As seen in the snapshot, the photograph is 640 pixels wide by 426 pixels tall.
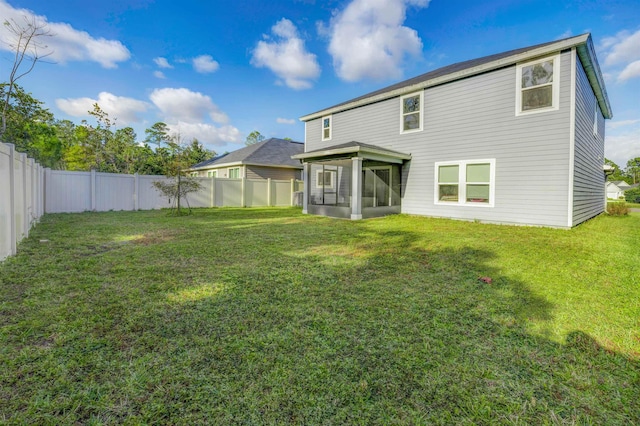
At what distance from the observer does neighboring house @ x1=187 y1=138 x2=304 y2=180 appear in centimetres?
1803

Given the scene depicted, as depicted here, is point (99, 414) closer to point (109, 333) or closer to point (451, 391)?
point (109, 333)

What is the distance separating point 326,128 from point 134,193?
9.41 metres

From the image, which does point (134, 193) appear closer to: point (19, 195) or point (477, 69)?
point (19, 195)

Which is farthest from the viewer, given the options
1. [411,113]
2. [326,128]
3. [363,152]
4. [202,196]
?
[202,196]

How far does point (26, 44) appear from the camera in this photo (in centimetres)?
1031

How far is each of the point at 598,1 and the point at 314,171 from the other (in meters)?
11.7

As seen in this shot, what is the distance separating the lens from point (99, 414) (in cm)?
142

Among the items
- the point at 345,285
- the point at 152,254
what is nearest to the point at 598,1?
the point at 345,285

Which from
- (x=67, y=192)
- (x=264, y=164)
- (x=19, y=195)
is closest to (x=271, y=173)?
(x=264, y=164)

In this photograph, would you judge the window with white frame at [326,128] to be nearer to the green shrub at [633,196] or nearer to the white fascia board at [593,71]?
the white fascia board at [593,71]

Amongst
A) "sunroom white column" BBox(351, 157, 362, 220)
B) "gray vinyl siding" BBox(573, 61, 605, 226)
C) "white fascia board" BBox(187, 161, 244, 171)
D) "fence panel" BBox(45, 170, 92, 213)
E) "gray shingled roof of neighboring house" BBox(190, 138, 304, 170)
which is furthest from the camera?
"gray shingled roof of neighboring house" BBox(190, 138, 304, 170)

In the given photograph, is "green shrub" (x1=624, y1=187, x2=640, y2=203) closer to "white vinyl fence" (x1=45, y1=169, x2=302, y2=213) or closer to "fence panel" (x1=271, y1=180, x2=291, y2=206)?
"white vinyl fence" (x1=45, y1=169, x2=302, y2=213)

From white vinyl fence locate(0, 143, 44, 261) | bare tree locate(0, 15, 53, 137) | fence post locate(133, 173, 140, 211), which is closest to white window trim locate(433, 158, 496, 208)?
white vinyl fence locate(0, 143, 44, 261)

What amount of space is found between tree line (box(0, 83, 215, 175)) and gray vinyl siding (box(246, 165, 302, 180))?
11.6 ft
